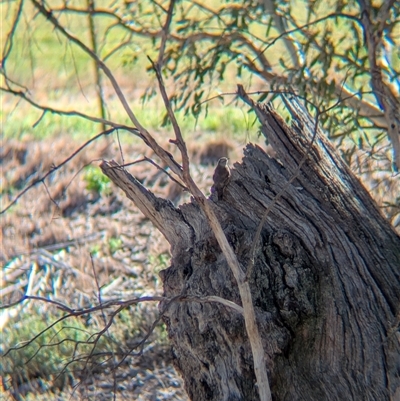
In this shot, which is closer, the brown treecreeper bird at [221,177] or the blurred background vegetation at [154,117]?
the brown treecreeper bird at [221,177]

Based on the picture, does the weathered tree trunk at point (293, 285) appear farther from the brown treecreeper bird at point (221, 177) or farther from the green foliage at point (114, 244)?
the green foliage at point (114, 244)

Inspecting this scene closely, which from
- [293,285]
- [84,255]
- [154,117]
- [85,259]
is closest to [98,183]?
[84,255]

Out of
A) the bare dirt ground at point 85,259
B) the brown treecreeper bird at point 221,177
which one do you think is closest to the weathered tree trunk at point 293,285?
the brown treecreeper bird at point 221,177

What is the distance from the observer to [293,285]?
8.45 ft

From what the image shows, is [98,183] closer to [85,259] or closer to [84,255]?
[84,255]

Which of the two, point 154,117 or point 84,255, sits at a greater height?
point 154,117

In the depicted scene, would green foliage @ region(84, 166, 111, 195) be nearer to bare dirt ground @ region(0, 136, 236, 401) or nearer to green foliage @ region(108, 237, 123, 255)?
bare dirt ground @ region(0, 136, 236, 401)

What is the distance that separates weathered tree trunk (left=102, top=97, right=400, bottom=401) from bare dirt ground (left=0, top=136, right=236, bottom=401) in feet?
3.18

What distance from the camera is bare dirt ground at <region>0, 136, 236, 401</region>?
4.28m

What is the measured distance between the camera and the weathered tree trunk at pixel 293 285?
2.50 meters

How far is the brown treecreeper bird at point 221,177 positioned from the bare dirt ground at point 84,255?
0.88 metres

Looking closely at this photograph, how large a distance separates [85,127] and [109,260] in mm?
4551

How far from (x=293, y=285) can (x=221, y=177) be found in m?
0.57

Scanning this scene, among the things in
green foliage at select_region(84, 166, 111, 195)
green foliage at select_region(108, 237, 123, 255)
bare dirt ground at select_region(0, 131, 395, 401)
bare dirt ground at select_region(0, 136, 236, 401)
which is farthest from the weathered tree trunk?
green foliage at select_region(84, 166, 111, 195)
